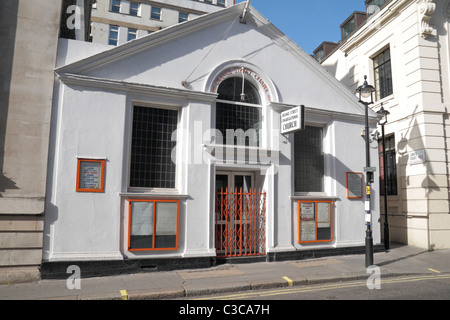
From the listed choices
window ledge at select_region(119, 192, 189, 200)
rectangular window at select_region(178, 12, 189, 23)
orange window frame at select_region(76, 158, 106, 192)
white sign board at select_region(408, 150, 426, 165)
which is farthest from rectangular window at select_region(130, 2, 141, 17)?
window ledge at select_region(119, 192, 189, 200)

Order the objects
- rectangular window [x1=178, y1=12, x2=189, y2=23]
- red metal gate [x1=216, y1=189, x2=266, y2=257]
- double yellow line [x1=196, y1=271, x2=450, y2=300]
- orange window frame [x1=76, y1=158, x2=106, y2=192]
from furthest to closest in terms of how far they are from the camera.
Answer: rectangular window [x1=178, y1=12, x2=189, y2=23], red metal gate [x1=216, y1=189, x2=266, y2=257], orange window frame [x1=76, y1=158, x2=106, y2=192], double yellow line [x1=196, y1=271, x2=450, y2=300]

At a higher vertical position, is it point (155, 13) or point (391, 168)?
point (155, 13)

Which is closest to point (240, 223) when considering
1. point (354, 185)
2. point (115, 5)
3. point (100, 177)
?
point (100, 177)

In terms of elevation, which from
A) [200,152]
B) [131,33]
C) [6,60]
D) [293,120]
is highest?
[131,33]

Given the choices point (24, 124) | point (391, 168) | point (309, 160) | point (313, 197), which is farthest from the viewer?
point (391, 168)

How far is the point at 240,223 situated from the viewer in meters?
10.2

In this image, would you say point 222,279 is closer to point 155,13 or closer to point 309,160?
point 309,160

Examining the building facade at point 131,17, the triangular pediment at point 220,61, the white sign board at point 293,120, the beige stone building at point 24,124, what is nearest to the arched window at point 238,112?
the triangular pediment at point 220,61

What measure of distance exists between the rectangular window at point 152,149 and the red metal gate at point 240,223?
1.84 m

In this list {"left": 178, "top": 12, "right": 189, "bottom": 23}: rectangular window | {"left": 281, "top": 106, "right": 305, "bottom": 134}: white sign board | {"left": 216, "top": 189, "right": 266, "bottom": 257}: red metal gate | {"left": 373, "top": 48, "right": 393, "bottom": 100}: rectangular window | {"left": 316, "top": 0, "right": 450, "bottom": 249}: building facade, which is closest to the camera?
{"left": 281, "top": 106, "right": 305, "bottom": 134}: white sign board

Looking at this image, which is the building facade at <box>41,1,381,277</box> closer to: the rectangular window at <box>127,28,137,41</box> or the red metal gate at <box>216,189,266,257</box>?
the red metal gate at <box>216,189,266,257</box>

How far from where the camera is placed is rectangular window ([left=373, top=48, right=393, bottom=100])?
16.2 m

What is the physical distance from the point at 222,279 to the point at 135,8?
3929 centimetres

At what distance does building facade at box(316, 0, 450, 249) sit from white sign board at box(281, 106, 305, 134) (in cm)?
680
